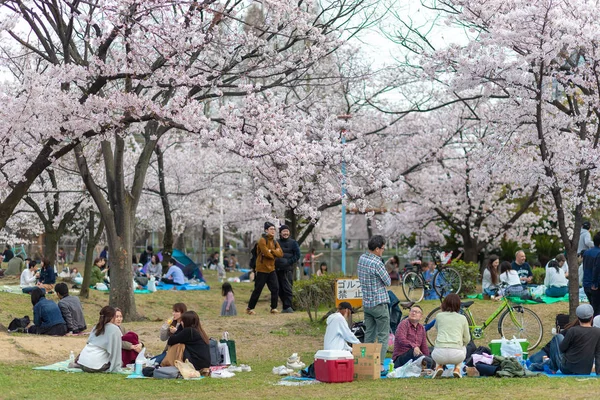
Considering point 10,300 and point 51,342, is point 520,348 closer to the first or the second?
point 51,342

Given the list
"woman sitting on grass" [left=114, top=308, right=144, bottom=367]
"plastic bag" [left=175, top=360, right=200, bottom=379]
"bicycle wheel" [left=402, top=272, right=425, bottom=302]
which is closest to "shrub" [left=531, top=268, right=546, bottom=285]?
"bicycle wheel" [left=402, top=272, right=425, bottom=302]

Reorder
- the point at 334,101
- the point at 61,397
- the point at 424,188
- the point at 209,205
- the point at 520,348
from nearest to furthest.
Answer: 1. the point at 61,397
2. the point at 520,348
3. the point at 334,101
4. the point at 424,188
5. the point at 209,205

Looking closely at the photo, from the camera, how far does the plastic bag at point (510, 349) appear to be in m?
10.1

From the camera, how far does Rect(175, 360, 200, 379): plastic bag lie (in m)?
9.47

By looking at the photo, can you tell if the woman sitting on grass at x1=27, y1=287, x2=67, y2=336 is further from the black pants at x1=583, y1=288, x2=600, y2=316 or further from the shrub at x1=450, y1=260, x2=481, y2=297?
the shrub at x1=450, y1=260, x2=481, y2=297

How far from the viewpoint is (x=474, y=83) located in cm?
1323

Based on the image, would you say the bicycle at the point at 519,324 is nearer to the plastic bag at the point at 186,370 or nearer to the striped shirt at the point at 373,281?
the striped shirt at the point at 373,281

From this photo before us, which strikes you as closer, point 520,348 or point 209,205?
point 520,348

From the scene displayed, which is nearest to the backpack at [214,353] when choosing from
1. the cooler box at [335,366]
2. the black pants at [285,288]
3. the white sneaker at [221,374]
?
the white sneaker at [221,374]

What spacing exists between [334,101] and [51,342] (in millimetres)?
13639

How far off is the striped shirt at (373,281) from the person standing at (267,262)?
18.3 ft

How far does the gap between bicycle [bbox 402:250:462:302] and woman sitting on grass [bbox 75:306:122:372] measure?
8.56 meters

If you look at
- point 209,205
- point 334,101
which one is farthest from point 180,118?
point 209,205

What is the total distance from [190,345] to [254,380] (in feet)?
2.86
